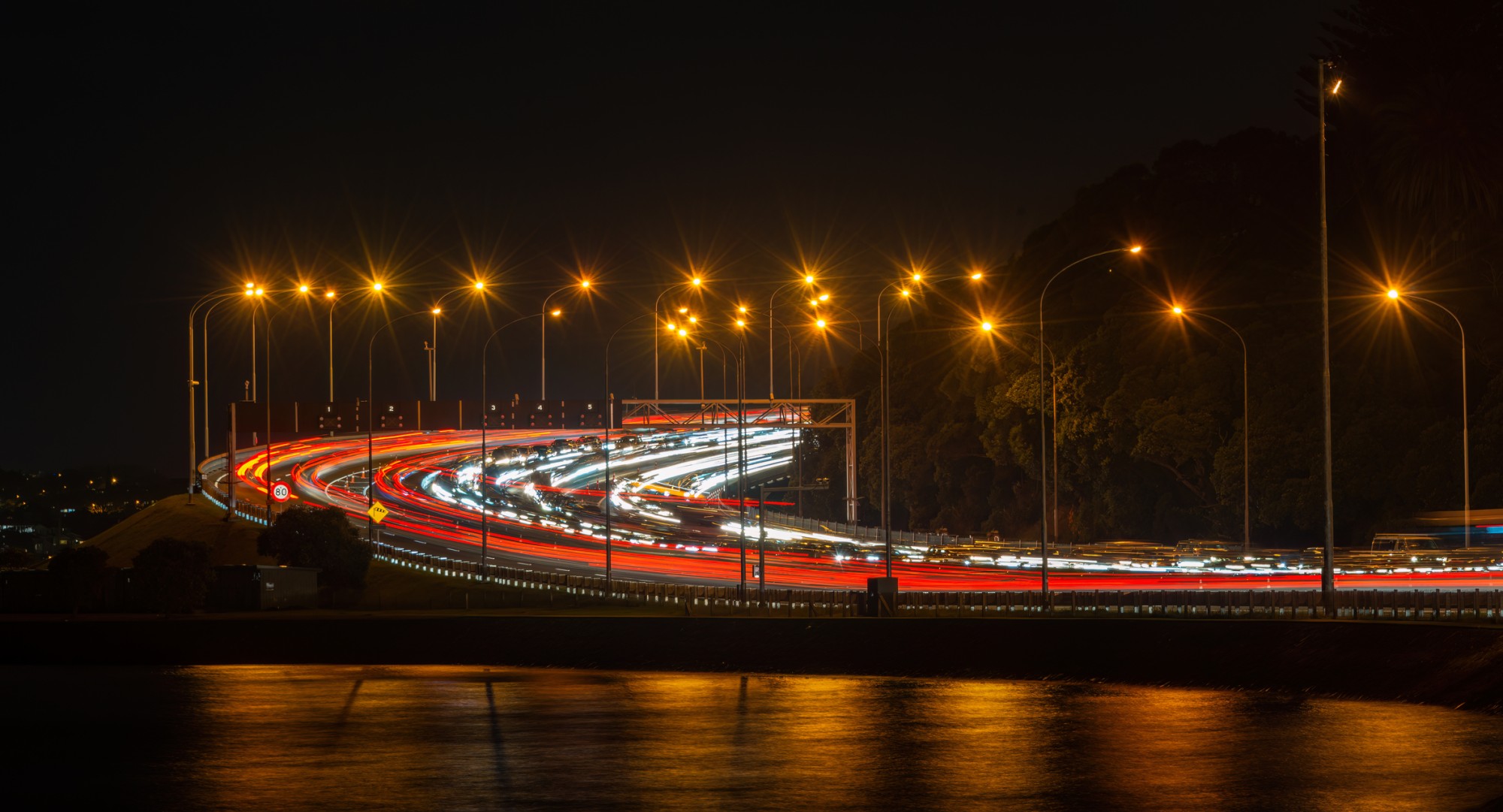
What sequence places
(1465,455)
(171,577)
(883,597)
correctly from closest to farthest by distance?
(883,597) < (171,577) < (1465,455)

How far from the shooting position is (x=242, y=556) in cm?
7569

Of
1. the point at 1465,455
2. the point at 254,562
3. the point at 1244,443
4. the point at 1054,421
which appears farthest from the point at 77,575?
the point at 1465,455

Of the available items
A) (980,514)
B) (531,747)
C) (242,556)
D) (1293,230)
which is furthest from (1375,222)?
(531,747)

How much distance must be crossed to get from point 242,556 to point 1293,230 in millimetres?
53946

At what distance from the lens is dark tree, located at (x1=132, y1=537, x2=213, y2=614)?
5328cm

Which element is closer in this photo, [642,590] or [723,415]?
[642,590]

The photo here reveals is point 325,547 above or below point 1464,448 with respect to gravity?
below

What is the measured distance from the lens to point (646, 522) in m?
87.4

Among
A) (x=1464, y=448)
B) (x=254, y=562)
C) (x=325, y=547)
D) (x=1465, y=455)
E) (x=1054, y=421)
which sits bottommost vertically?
(x=254, y=562)

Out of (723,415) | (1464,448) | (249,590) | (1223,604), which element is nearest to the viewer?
(1223,604)

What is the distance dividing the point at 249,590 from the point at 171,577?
290 centimetres

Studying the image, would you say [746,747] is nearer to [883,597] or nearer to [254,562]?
[883,597]

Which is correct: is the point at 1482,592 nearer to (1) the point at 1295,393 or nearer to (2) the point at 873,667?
(2) the point at 873,667

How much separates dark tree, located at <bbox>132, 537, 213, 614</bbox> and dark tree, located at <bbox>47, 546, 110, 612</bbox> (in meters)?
1.54
